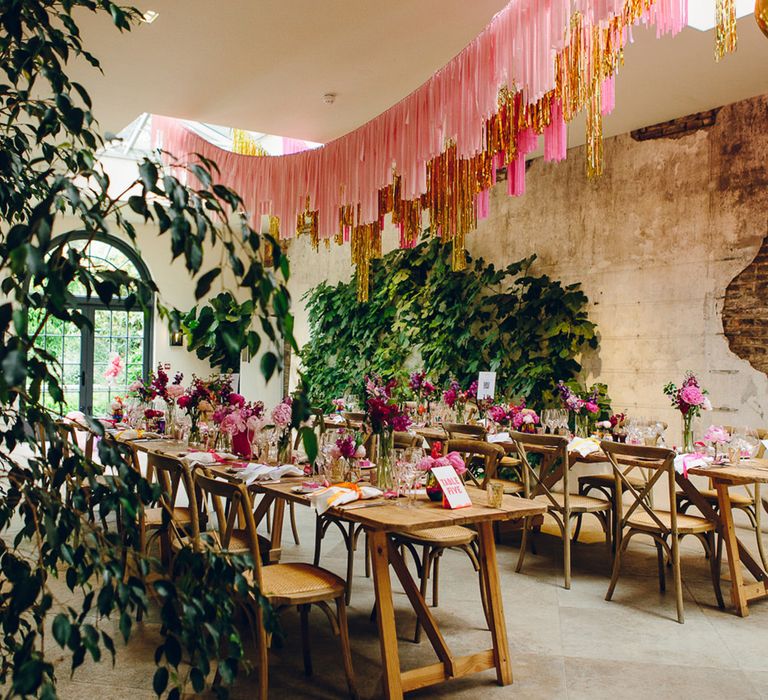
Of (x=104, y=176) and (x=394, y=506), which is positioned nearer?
(x=104, y=176)

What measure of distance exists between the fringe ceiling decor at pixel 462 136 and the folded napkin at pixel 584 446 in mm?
1545

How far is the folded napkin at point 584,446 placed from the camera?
4.92m

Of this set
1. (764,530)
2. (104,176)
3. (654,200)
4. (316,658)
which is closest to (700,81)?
(654,200)

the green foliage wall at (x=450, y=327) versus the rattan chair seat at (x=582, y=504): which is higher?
the green foliage wall at (x=450, y=327)

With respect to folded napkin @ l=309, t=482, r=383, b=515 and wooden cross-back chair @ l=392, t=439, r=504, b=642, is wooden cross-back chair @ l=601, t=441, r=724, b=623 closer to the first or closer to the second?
wooden cross-back chair @ l=392, t=439, r=504, b=642

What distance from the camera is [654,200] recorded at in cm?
671

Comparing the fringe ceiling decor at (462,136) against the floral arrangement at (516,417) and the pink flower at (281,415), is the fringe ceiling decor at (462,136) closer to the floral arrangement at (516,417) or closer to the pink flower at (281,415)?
the floral arrangement at (516,417)

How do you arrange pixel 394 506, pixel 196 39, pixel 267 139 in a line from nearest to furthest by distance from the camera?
pixel 394 506, pixel 196 39, pixel 267 139

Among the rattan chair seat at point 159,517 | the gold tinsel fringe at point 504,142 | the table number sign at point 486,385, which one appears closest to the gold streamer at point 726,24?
the gold tinsel fringe at point 504,142

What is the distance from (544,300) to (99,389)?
25.8ft

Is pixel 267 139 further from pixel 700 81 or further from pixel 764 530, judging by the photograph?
pixel 764 530

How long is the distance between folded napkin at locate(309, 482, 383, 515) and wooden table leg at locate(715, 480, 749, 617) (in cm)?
211

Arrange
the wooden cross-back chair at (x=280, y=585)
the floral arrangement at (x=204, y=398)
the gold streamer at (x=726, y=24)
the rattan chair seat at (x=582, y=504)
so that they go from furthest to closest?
the floral arrangement at (x=204, y=398), the rattan chair seat at (x=582, y=504), the gold streamer at (x=726, y=24), the wooden cross-back chair at (x=280, y=585)

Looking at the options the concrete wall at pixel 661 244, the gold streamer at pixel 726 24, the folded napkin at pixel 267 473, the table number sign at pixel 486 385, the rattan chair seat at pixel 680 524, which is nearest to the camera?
the gold streamer at pixel 726 24
